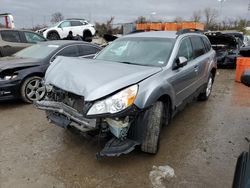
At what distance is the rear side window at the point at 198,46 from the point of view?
16.9 feet

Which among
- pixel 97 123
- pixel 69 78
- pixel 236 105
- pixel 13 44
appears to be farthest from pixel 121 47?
pixel 13 44

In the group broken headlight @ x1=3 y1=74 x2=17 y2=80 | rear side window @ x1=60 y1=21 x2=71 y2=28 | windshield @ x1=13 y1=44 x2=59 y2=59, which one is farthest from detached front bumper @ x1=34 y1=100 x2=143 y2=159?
rear side window @ x1=60 y1=21 x2=71 y2=28

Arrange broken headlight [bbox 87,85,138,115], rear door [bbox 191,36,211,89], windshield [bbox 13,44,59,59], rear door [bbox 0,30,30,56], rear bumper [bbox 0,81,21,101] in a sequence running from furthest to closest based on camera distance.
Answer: rear door [bbox 0,30,30,56], windshield [bbox 13,44,59,59], rear bumper [bbox 0,81,21,101], rear door [bbox 191,36,211,89], broken headlight [bbox 87,85,138,115]

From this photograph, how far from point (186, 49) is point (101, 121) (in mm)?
2454

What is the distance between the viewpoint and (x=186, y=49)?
466 centimetres

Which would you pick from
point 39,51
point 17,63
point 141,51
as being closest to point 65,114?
point 141,51

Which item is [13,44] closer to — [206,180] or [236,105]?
[236,105]

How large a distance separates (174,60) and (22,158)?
2.62 metres

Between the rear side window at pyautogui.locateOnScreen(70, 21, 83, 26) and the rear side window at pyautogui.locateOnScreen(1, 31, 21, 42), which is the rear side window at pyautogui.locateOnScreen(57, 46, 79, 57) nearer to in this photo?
the rear side window at pyautogui.locateOnScreen(1, 31, 21, 42)

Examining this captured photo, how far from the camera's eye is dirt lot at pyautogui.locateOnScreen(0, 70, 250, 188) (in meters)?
3.04

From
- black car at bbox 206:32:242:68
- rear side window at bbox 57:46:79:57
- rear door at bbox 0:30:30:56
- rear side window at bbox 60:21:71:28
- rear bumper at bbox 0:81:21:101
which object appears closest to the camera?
rear bumper at bbox 0:81:21:101

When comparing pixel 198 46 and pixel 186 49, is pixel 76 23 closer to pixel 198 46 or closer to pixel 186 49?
pixel 198 46

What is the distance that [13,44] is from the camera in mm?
9203

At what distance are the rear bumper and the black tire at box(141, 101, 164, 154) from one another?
330cm
